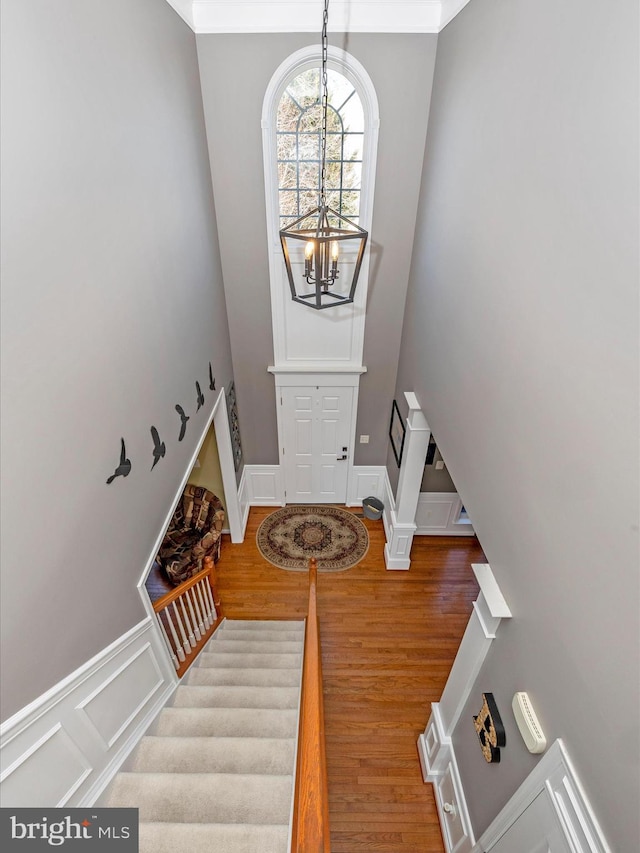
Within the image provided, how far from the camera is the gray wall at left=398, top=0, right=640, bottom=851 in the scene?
1.39 metres

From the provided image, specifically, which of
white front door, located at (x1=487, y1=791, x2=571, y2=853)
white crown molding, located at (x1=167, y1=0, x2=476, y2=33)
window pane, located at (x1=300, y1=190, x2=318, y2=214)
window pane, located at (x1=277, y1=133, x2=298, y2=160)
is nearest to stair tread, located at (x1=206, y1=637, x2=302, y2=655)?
white front door, located at (x1=487, y1=791, x2=571, y2=853)

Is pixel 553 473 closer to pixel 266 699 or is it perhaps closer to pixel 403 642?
pixel 266 699

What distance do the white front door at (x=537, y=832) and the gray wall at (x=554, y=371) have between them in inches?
5.4

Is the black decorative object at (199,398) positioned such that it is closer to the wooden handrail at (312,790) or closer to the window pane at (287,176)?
the window pane at (287,176)

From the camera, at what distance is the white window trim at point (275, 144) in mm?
3650

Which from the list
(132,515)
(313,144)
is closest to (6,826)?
(132,515)

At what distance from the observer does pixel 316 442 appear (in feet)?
18.9

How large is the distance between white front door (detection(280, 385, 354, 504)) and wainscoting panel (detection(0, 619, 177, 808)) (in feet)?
10.5

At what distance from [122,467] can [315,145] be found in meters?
3.72

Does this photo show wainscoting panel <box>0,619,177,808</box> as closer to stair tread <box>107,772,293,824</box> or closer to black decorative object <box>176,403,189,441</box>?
stair tread <box>107,772,293,824</box>

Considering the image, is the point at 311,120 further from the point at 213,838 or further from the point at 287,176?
the point at 213,838

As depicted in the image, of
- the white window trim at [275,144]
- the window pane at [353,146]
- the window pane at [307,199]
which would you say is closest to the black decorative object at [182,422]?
the white window trim at [275,144]

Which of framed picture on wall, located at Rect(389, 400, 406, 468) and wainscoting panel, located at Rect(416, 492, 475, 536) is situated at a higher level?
framed picture on wall, located at Rect(389, 400, 406, 468)

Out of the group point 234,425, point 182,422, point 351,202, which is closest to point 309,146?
point 351,202
